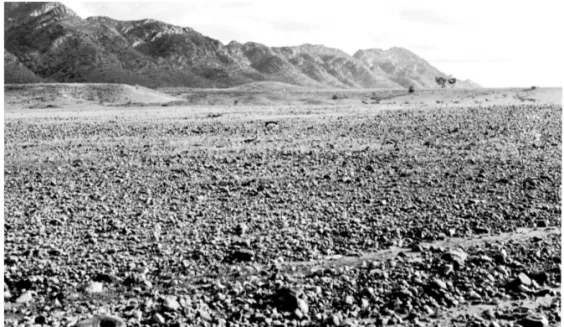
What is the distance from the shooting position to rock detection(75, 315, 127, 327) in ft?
17.5

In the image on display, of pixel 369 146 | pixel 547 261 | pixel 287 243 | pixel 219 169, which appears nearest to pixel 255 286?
pixel 287 243

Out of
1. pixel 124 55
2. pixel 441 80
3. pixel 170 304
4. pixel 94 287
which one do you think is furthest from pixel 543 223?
pixel 124 55

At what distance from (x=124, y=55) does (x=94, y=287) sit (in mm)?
140873

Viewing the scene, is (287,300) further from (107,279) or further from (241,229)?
(241,229)

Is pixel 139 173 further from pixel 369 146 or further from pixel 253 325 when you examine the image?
pixel 253 325

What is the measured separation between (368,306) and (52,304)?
2886 millimetres

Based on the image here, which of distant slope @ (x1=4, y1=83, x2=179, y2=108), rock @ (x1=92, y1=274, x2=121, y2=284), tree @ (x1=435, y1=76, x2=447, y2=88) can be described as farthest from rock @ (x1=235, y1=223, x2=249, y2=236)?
tree @ (x1=435, y1=76, x2=447, y2=88)

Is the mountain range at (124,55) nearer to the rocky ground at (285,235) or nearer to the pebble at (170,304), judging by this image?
the rocky ground at (285,235)

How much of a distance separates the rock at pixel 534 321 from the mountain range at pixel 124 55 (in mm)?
115131

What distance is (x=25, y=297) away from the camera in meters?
5.86

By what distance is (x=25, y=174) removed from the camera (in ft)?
38.5

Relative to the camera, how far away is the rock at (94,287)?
6.04 m

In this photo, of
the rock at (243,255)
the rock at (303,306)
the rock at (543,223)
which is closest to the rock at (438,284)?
the rock at (303,306)

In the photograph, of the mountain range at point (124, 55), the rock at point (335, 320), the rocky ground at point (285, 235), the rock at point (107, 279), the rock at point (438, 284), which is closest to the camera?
the rock at point (335, 320)
